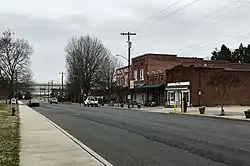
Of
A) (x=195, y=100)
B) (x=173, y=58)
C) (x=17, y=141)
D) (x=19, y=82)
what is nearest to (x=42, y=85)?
(x=19, y=82)

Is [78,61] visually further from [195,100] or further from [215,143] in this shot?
[215,143]

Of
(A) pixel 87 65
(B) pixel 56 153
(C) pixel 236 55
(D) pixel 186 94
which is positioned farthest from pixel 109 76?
(B) pixel 56 153

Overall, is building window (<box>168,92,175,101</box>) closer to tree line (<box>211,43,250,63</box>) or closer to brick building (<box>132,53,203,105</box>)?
brick building (<box>132,53,203,105</box>)

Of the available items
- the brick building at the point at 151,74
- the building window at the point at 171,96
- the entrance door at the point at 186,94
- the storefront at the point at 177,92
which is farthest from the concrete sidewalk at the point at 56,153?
the brick building at the point at 151,74

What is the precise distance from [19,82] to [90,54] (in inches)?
754

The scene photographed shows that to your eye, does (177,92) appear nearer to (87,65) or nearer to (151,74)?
(151,74)

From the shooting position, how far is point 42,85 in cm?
19912

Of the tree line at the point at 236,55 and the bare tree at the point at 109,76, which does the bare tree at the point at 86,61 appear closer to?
the bare tree at the point at 109,76

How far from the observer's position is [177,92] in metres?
64.6

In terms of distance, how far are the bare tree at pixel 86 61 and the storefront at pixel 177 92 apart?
40.9 metres

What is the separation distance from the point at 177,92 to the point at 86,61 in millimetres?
44554

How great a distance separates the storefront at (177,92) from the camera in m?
60.9

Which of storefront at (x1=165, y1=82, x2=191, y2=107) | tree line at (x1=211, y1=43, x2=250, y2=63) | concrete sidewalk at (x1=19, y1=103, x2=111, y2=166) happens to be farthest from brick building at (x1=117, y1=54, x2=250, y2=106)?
concrete sidewalk at (x1=19, y1=103, x2=111, y2=166)

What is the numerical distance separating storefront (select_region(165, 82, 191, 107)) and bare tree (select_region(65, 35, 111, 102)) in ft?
134
